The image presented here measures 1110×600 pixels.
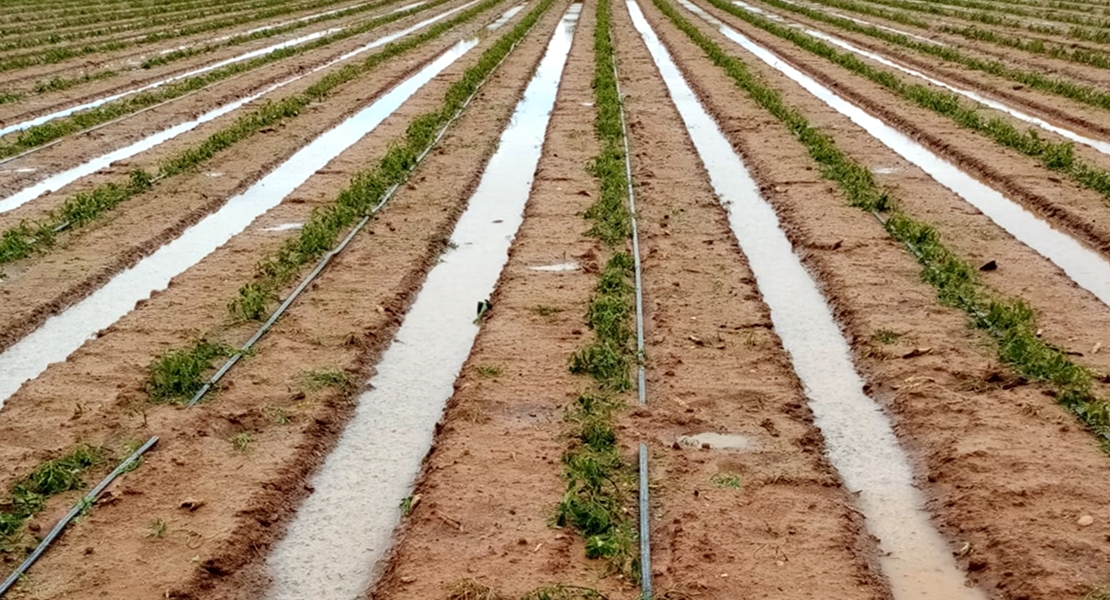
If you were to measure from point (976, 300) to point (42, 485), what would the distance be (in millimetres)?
6686

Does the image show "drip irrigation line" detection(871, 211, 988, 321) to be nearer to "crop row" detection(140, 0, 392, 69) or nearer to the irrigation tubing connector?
the irrigation tubing connector

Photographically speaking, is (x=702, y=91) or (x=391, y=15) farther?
(x=391, y=15)

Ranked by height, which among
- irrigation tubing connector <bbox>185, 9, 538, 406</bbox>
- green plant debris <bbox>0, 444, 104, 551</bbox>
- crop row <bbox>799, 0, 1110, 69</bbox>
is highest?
green plant debris <bbox>0, 444, 104, 551</bbox>

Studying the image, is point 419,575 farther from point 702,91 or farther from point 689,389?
point 702,91

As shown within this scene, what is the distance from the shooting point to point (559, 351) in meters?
7.86

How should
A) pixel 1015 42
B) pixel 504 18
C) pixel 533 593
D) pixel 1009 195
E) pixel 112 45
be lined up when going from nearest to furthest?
pixel 533 593 → pixel 1009 195 → pixel 1015 42 → pixel 112 45 → pixel 504 18

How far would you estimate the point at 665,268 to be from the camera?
955 cm

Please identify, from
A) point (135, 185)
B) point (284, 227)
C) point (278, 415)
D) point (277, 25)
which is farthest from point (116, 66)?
point (278, 415)

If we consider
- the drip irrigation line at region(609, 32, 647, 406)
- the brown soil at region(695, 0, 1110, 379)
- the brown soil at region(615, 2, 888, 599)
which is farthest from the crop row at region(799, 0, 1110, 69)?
the brown soil at region(615, 2, 888, 599)

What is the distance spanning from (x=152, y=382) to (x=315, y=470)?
154 cm

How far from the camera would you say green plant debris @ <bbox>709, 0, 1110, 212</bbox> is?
1242 cm

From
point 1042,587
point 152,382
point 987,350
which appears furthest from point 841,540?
point 152,382

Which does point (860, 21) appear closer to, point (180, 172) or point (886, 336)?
point (180, 172)

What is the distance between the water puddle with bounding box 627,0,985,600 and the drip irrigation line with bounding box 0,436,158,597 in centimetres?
409
